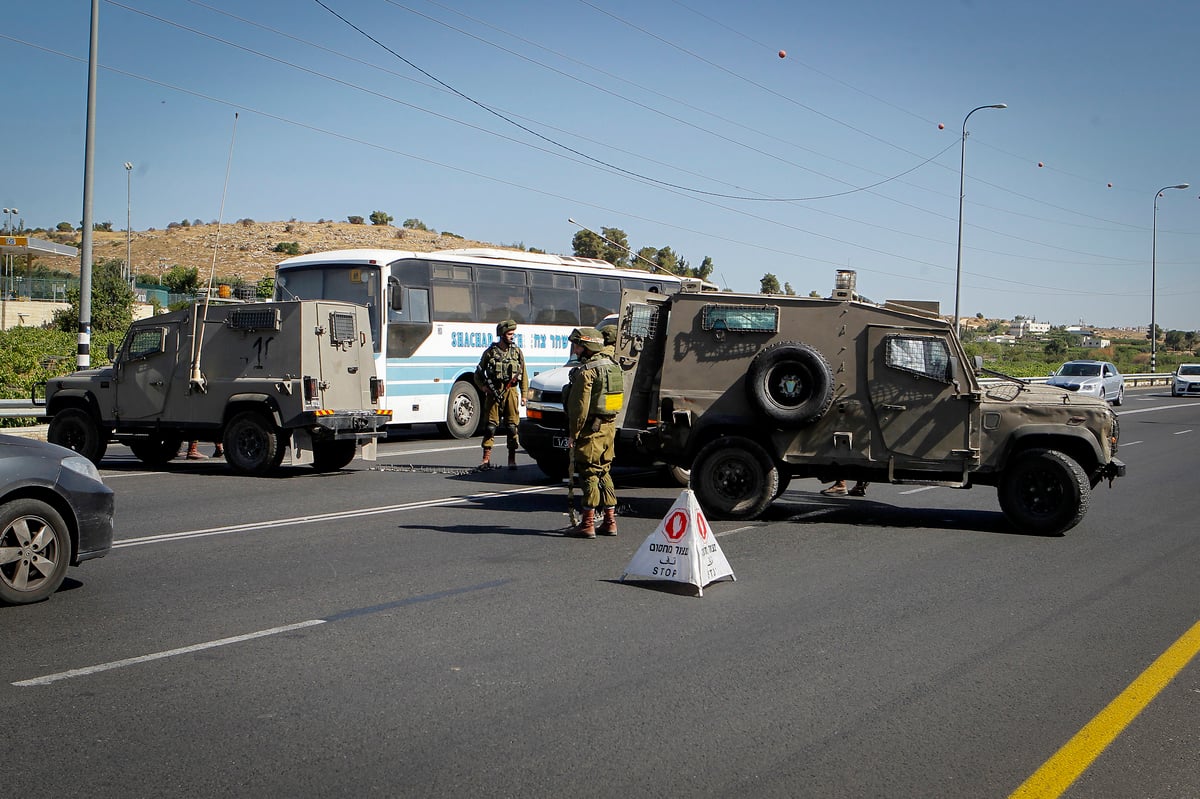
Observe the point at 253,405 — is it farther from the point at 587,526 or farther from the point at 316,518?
the point at 587,526

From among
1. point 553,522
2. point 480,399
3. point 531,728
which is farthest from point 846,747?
point 480,399

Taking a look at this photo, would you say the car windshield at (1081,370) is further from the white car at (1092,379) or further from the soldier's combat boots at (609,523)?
the soldier's combat boots at (609,523)

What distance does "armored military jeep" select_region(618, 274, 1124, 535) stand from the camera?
11.3 metres

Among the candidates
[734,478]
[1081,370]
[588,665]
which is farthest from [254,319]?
[1081,370]

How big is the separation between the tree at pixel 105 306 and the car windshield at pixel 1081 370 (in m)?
33.7

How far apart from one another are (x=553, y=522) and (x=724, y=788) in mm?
6841

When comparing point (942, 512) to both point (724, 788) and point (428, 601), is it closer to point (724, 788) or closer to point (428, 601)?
point (428, 601)

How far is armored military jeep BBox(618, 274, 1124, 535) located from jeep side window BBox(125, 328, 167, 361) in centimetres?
742

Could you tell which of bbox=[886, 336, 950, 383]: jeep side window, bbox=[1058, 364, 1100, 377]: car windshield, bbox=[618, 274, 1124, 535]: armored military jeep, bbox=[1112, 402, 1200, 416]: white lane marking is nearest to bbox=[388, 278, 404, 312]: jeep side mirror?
bbox=[618, 274, 1124, 535]: armored military jeep

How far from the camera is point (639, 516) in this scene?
12.1 m

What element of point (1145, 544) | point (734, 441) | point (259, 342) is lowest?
point (1145, 544)

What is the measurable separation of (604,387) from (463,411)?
12473 mm

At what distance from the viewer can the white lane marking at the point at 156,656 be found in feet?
19.1

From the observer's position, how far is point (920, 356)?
1150cm
